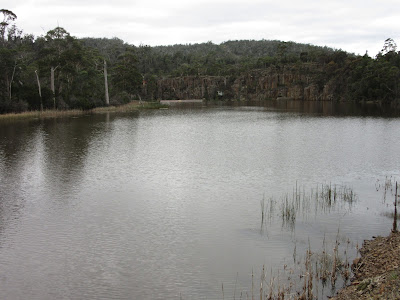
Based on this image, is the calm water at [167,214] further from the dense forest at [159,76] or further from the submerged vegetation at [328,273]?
the dense forest at [159,76]

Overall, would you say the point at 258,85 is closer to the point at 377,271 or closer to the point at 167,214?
the point at 167,214

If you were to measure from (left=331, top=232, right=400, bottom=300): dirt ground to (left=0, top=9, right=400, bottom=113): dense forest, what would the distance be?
40.5m

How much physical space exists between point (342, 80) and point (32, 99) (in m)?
68.1

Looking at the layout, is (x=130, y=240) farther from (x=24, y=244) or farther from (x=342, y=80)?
(x=342, y=80)

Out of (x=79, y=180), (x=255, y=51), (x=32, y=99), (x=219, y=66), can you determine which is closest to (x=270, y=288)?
(x=79, y=180)

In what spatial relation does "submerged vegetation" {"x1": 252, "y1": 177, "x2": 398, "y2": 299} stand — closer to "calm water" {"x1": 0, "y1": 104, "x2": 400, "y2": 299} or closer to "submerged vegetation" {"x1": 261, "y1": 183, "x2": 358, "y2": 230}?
"submerged vegetation" {"x1": 261, "y1": 183, "x2": 358, "y2": 230}

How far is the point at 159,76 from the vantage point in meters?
123

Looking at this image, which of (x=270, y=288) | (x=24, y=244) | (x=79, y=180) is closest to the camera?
(x=270, y=288)

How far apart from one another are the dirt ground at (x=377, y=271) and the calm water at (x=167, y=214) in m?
0.67

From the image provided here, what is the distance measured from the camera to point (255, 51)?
172750mm

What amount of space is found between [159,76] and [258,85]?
3073 centimetres

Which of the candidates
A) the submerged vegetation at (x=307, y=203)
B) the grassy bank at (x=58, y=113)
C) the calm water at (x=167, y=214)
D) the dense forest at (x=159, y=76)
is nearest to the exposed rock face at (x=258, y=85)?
the dense forest at (x=159, y=76)

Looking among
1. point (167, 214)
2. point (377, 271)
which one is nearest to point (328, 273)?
point (377, 271)

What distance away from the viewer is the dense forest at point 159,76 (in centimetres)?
4809
